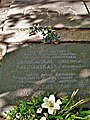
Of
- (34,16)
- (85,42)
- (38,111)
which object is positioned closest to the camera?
(38,111)

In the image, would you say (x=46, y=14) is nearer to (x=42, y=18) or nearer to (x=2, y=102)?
(x=42, y=18)

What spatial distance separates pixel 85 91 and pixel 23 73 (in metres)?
0.70

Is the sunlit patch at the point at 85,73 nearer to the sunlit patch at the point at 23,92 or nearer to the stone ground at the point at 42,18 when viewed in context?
the sunlit patch at the point at 23,92

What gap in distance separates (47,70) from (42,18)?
1402mm

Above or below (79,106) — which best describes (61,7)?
above

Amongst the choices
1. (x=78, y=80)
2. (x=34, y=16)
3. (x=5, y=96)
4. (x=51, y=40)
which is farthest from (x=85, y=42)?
(x=5, y=96)

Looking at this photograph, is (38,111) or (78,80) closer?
(38,111)

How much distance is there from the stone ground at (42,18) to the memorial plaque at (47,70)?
0.83 feet

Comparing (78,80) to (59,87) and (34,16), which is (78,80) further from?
(34,16)

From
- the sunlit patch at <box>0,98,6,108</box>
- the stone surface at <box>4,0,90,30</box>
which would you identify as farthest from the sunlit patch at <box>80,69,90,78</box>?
the stone surface at <box>4,0,90,30</box>

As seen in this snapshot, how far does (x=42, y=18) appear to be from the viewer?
412 cm

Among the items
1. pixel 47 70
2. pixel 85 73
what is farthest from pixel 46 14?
pixel 85 73

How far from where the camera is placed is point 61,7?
453 cm

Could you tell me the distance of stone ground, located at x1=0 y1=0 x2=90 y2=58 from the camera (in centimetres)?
363
